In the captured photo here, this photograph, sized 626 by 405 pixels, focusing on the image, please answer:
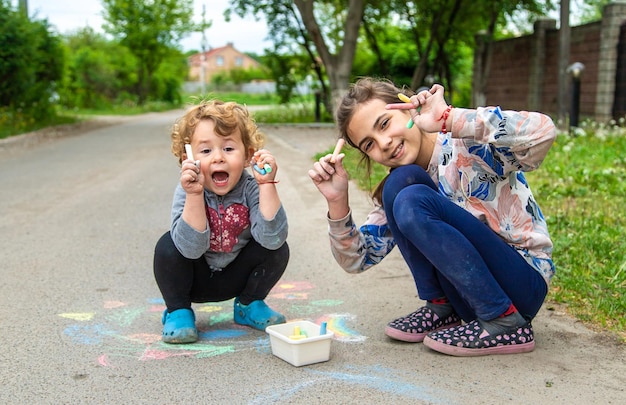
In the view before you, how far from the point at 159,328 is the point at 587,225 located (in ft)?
9.75

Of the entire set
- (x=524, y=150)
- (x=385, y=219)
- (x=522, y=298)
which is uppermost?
(x=524, y=150)

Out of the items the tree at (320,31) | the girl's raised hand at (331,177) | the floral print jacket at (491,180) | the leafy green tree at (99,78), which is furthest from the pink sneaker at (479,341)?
the leafy green tree at (99,78)

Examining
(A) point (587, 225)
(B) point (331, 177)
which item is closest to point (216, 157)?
(B) point (331, 177)

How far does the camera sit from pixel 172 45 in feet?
120

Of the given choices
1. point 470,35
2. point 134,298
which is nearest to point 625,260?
point 134,298

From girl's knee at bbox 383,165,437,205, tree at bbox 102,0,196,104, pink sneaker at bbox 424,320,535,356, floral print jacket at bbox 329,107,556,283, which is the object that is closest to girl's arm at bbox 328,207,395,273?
floral print jacket at bbox 329,107,556,283

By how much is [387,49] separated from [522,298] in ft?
69.7

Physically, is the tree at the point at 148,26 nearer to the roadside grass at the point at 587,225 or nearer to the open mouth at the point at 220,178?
the roadside grass at the point at 587,225

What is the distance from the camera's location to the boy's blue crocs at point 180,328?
304 cm

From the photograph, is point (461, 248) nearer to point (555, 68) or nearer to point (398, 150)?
point (398, 150)

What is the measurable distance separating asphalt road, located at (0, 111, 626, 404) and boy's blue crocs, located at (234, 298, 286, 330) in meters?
0.04

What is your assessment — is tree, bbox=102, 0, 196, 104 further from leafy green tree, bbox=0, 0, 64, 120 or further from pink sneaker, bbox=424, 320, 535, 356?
pink sneaker, bbox=424, 320, 535, 356

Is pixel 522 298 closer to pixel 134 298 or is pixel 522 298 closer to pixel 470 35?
pixel 134 298

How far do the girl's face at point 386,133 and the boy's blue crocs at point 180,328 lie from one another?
1.03 m
